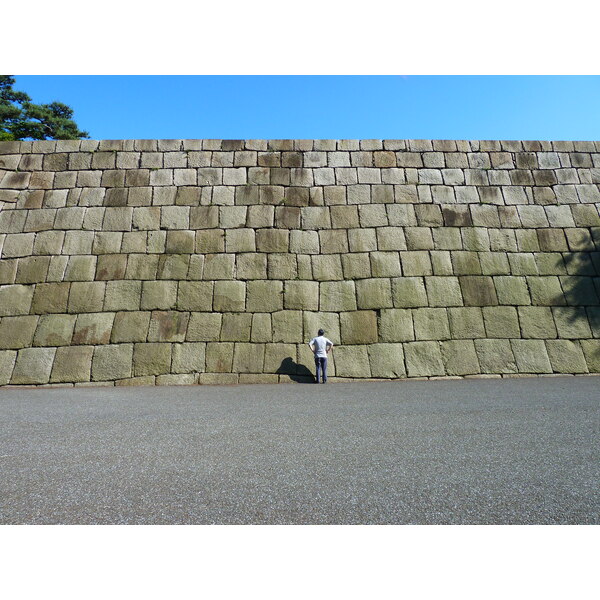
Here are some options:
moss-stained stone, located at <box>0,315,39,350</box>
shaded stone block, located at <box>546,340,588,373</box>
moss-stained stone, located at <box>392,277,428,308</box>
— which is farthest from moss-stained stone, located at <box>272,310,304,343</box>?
shaded stone block, located at <box>546,340,588,373</box>

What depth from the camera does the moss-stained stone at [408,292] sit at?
865 centimetres

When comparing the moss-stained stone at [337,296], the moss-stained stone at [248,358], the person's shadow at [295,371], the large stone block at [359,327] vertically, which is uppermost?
the moss-stained stone at [337,296]

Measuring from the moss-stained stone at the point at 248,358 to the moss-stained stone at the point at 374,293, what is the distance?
2489 mm

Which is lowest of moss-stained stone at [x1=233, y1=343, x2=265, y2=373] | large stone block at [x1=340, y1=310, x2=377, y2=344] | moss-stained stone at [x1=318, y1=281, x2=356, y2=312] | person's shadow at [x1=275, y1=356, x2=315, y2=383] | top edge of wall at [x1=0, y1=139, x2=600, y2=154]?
person's shadow at [x1=275, y1=356, x2=315, y2=383]

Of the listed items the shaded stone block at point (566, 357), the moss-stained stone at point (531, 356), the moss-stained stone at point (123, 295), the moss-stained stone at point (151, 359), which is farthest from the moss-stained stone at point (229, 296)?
the shaded stone block at point (566, 357)

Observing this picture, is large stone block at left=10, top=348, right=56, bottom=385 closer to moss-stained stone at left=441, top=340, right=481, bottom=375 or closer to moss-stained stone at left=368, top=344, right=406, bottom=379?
moss-stained stone at left=368, top=344, right=406, bottom=379

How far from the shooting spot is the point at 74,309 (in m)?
8.45

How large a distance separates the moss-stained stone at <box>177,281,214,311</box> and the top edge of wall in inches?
155

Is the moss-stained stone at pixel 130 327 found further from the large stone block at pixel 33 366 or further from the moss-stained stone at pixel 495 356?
the moss-stained stone at pixel 495 356

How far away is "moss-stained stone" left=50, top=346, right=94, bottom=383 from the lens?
7.80 meters

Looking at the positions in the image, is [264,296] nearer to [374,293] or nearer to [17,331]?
[374,293]

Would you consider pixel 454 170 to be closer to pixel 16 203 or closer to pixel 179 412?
pixel 179 412

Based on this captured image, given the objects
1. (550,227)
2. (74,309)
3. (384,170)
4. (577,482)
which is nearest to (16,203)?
(74,309)

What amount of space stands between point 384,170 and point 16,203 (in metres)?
9.50
